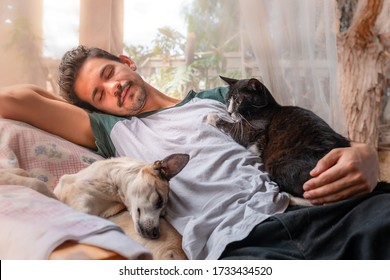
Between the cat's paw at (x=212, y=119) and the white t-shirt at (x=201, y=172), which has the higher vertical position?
the cat's paw at (x=212, y=119)

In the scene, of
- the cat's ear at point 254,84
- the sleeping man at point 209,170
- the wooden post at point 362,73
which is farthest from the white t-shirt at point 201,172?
the wooden post at point 362,73

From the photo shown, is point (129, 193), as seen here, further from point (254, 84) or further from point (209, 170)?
point (254, 84)

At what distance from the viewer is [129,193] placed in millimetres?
771

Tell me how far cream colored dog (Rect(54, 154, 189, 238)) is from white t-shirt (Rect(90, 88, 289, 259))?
0.13 ft

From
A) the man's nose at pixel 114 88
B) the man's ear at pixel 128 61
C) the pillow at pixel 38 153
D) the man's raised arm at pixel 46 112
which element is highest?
the man's ear at pixel 128 61

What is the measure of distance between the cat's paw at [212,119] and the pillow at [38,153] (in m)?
0.29

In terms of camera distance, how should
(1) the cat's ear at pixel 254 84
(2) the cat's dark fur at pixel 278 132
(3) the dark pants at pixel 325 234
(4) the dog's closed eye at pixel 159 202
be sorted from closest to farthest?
1. (3) the dark pants at pixel 325 234
2. (4) the dog's closed eye at pixel 159 202
3. (2) the cat's dark fur at pixel 278 132
4. (1) the cat's ear at pixel 254 84

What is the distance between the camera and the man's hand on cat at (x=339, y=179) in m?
0.79

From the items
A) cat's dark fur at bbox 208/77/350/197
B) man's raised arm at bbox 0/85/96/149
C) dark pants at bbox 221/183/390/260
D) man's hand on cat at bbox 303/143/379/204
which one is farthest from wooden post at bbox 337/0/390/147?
man's raised arm at bbox 0/85/96/149

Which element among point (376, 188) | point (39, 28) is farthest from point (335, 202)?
point (39, 28)

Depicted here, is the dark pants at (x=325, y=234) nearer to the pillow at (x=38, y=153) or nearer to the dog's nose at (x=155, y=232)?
the dog's nose at (x=155, y=232)

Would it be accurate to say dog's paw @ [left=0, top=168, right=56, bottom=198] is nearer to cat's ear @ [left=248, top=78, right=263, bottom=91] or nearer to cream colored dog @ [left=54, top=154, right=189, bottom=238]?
cream colored dog @ [left=54, top=154, right=189, bottom=238]
